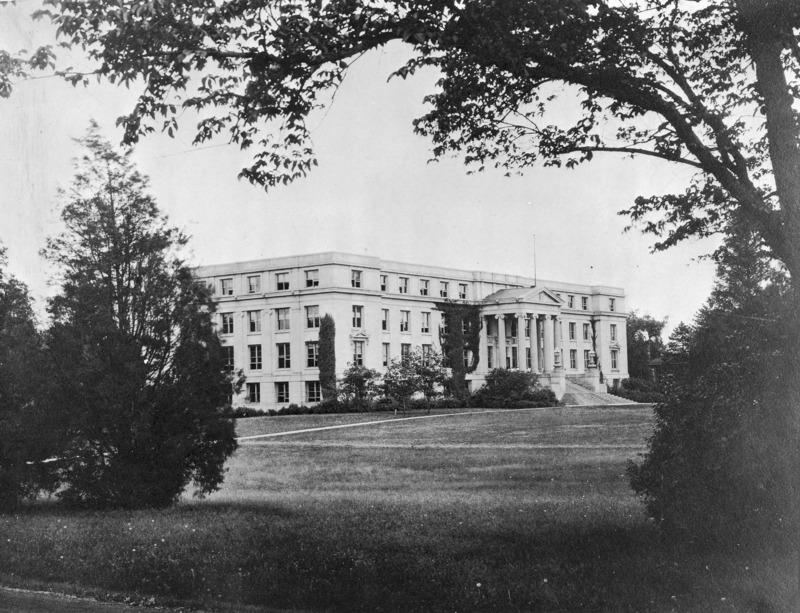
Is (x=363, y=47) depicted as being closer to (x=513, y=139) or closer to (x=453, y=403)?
(x=513, y=139)

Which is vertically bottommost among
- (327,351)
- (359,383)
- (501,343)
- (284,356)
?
(359,383)

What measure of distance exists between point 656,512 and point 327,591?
368 centimetres

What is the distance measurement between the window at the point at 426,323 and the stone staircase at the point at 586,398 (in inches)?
498

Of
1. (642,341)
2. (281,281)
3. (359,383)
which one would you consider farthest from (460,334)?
(642,341)

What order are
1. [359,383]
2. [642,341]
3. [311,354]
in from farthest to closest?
[642,341]
[311,354]
[359,383]

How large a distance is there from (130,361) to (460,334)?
193ft

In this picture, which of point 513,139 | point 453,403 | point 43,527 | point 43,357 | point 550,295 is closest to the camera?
point 513,139

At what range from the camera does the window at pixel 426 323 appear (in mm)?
71625

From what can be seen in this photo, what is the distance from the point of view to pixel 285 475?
983 inches

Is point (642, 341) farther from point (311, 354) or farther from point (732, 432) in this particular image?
point (732, 432)

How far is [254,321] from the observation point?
66.6 m

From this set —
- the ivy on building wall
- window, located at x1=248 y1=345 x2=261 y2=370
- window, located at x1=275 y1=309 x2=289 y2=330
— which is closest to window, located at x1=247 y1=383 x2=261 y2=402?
window, located at x1=248 y1=345 x2=261 y2=370

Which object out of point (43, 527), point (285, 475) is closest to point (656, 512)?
point (43, 527)

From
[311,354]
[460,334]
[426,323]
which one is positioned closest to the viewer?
[311,354]
